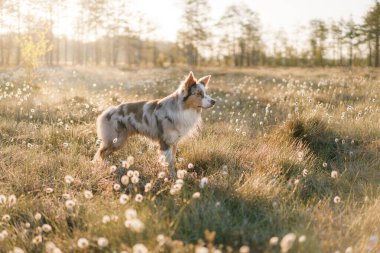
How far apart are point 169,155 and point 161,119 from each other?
74 cm

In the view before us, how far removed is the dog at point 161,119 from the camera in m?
7.18

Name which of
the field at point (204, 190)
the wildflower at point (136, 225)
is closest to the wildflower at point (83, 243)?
the field at point (204, 190)

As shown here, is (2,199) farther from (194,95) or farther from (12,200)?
(194,95)

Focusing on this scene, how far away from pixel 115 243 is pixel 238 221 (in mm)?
1355

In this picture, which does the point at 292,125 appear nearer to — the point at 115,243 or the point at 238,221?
the point at 238,221

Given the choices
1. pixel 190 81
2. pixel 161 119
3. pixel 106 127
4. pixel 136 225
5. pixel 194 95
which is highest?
pixel 190 81

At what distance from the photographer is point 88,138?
8.43m

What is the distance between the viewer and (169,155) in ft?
22.2

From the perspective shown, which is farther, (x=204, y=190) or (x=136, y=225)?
(x=204, y=190)

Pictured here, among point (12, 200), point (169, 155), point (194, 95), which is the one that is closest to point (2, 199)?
point (12, 200)

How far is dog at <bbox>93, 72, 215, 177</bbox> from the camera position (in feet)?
23.5

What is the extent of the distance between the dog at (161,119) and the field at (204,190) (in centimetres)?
31

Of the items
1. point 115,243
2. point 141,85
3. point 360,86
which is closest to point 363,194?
point 115,243

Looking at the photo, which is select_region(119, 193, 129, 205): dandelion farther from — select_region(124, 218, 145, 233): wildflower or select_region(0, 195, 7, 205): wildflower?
select_region(0, 195, 7, 205): wildflower
